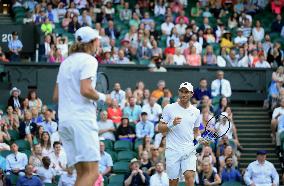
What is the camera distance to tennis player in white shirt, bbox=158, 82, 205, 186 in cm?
1404

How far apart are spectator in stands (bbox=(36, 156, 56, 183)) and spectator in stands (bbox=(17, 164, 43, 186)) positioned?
20.2 inches

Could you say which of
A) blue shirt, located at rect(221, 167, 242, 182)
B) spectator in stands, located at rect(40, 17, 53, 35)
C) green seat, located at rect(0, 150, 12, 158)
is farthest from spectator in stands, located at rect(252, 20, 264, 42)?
green seat, located at rect(0, 150, 12, 158)

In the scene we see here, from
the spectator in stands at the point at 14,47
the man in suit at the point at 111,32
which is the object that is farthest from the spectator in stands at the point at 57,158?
the man in suit at the point at 111,32

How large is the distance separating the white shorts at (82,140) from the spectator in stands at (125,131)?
1239 centimetres

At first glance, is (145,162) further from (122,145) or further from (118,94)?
(118,94)

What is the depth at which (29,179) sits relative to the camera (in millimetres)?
19312

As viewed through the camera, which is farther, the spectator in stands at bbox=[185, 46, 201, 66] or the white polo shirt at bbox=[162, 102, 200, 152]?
the spectator in stands at bbox=[185, 46, 201, 66]

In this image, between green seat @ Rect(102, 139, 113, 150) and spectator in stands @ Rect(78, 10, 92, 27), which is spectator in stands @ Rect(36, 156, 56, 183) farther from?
spectator in stands @ Rect(78, 10, 92, 27)

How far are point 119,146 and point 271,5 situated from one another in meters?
10.8

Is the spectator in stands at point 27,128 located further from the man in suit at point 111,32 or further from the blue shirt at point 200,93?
the man in suit at point 111,32

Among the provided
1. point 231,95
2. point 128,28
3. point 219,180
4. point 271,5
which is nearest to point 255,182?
point 219,180

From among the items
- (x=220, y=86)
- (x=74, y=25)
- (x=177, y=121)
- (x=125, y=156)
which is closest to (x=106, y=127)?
(x=125, y=156)

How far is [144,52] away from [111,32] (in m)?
1.33

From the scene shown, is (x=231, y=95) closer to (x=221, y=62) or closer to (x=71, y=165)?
(x=221, y=62)
